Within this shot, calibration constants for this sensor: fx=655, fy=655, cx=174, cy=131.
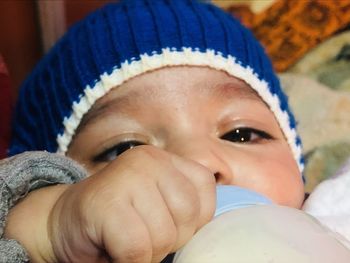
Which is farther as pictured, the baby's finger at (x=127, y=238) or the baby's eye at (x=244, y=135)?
the baby's eye at (x=244, y=135)

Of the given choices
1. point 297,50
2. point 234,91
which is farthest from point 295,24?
point 234,91

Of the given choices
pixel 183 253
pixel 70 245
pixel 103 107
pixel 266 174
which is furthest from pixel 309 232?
pixel 103 107

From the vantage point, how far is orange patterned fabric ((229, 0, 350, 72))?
1.34 meters

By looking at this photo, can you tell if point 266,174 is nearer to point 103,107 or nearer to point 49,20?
point 103,107

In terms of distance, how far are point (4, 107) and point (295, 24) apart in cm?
61

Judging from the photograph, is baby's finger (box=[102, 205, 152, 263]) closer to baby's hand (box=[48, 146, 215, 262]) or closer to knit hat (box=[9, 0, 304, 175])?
baby's hand (box=[48, 146, 215, 262])

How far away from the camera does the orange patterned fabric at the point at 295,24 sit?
134 cm

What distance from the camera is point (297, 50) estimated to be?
1359mm

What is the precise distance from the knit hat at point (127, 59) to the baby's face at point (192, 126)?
20mm

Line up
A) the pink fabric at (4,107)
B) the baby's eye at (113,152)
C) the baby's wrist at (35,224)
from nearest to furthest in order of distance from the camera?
1. the baby's wrist at (35,224)
2. the baby's eye at (113,152)
3. the pink fabric at (4,107)

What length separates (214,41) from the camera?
3.36ft

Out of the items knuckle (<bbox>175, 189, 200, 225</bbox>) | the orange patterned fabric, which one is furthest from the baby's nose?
the orange patterned fabric

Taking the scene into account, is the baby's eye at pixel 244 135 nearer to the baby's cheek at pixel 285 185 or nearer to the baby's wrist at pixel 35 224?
the baby's cheek at pixel 285 185

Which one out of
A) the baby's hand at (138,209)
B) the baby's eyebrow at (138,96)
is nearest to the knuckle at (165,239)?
the baby's hand at (138,209)
